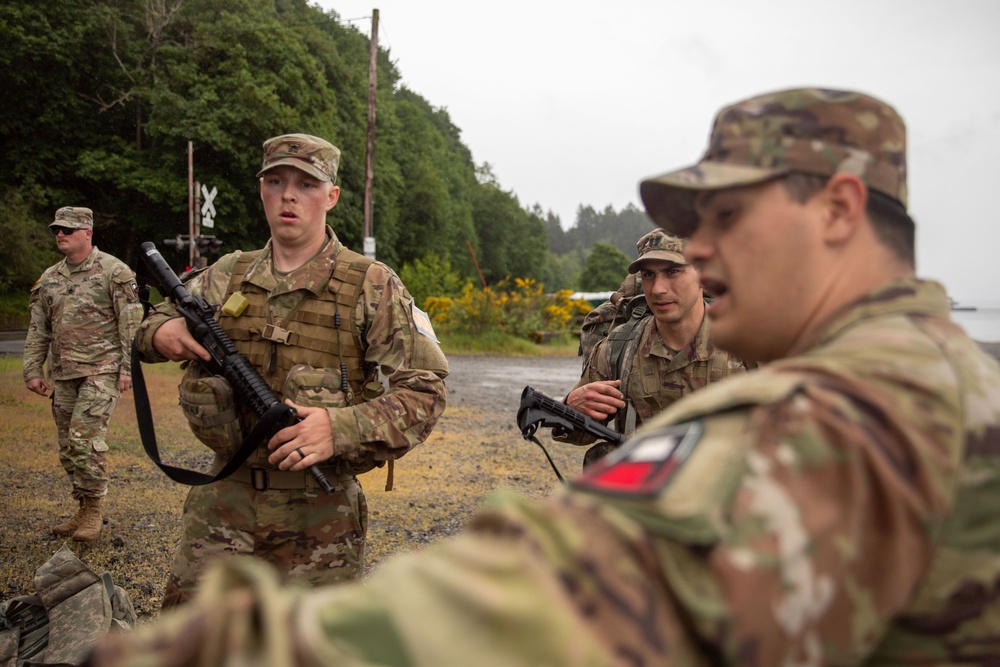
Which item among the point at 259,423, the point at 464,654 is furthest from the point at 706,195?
the point at 259,423

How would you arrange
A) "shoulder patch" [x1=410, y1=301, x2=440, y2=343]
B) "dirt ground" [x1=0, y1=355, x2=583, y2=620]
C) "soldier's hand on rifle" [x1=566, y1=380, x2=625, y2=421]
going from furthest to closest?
"dirt ground" [x1=0, y1=355, x2=583, y2=620], "soldier's hand on rifle" [x1=566, y1=380, x2=625, y2=421], "shoulder patch" [x1=410, y1=301, x2=440, y2=343]

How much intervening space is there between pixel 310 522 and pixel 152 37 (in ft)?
117

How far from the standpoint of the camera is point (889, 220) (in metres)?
1.27

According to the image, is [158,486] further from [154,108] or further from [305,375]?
[154,108]

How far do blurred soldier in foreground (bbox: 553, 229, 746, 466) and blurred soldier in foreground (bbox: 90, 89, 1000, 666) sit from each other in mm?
2782

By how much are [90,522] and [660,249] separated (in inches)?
192

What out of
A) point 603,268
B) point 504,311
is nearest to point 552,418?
point 504,311

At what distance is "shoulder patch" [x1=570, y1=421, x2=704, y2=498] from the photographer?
2.91 ft

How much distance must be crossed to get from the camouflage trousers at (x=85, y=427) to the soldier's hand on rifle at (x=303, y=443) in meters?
3.95

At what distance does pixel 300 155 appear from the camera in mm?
3492

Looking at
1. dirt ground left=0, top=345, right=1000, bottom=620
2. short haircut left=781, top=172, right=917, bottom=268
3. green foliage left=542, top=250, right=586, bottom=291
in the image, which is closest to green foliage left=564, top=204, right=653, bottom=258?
green foliage left=542, top=250, right=586, bottom=291

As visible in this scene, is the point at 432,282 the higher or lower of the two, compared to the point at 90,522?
higher

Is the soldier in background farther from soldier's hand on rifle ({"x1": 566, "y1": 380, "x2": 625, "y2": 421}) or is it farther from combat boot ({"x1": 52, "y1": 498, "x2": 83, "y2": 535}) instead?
soldier's hand on rifle ({"x1": 566, "y1": 380, "x2": 625, "y2": 421})

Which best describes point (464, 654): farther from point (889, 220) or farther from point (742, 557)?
point (889, 220)
